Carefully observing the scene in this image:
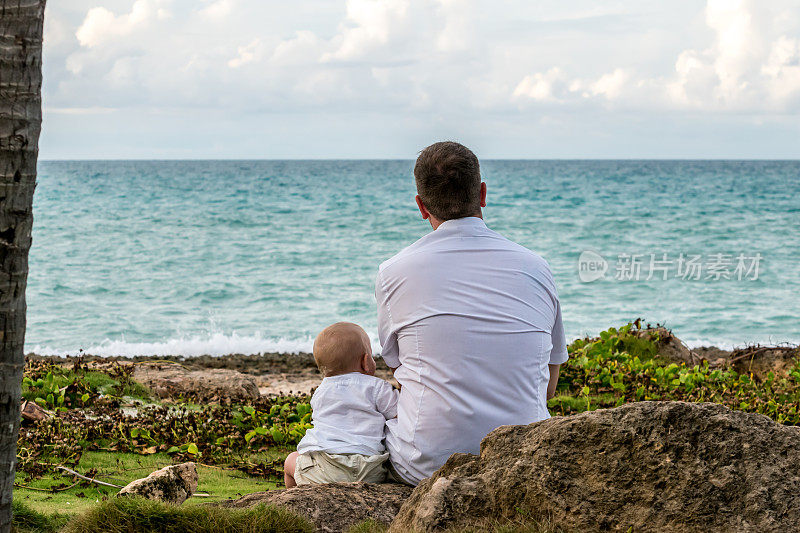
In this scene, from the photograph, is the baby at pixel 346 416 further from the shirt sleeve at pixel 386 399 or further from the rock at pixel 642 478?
the rock at pixel 642 478

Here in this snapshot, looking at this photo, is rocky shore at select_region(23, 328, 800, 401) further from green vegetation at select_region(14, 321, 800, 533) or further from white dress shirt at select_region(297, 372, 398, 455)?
white dress shirt at select_region(297, 372, 398, 455)

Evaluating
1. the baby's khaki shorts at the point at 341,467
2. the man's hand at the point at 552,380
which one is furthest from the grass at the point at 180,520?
the man's hand at the point at 552,380

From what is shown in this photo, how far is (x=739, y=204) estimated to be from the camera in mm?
39812

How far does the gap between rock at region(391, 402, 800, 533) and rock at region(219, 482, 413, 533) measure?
0.35 m

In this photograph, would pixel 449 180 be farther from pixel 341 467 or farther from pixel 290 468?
pixel 290 468

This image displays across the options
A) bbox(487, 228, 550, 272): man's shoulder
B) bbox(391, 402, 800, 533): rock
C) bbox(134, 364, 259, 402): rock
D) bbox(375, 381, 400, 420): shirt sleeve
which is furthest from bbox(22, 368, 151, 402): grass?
bbox(391, 402, 800, 533): rock

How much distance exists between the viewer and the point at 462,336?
3.41 m

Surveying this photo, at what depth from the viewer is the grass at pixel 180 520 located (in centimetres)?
308

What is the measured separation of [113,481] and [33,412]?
5.57 ft

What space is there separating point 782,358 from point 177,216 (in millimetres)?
30692

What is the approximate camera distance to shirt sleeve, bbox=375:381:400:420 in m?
→ 3.82

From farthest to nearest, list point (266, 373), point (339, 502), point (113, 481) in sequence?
1. point (266, 373)
2. point (113, 481)
3. point (339, 502)

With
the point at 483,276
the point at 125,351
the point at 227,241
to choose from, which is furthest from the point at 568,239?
the point at 483,276
